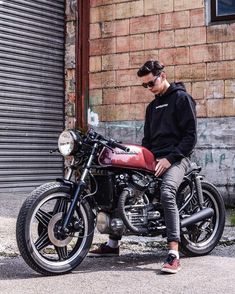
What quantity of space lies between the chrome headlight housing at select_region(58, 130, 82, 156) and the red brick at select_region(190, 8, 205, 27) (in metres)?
5.46

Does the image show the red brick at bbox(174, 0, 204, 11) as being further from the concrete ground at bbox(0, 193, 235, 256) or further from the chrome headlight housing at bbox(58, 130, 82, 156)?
the chrome headlight housing at bbox(58, 130, 82, 156)

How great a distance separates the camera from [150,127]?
579cm

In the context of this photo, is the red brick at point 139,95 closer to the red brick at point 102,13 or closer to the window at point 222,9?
the red brick at point 102,13

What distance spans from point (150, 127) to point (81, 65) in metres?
5.71

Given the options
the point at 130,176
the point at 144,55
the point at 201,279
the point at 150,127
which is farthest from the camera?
the point at 144,55

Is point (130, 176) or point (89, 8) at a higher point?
point (89, 8)

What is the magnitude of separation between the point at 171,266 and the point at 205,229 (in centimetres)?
107

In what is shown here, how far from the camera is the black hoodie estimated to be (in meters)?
5.43

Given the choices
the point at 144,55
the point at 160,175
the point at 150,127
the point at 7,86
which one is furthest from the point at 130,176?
the point at 7,86

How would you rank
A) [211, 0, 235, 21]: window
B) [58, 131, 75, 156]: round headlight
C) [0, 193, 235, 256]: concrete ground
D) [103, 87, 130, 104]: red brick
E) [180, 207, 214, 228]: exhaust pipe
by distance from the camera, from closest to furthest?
1. [58, 131, 75, 156]: round headlight
2. [180, 207, 214, 228]: exhaust pipe
3. [0, 193, 235, 256]: concrete ground
4. [211, 0, 235, 21]: window
5. [103, 87, 130, 104]: red brick

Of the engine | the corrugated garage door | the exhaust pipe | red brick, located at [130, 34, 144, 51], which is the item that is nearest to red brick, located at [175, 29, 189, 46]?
red brick, located at [130, 34, 144, 51]

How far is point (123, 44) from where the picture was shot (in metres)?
10.6

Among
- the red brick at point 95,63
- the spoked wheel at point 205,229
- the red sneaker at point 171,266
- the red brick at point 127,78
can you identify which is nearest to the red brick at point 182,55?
the red brick at point 127,78

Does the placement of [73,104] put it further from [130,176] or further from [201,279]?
[201,279]
